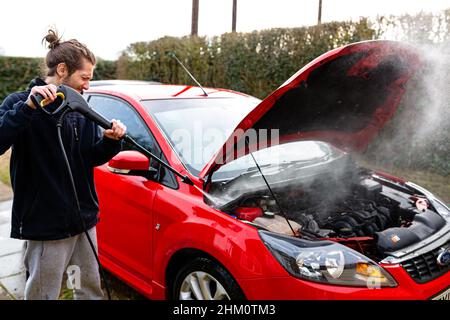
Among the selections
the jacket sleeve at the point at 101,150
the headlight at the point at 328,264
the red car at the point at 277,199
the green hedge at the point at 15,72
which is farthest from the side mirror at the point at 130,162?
the green hedge at the point at 15,72

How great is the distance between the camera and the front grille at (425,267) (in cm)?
206

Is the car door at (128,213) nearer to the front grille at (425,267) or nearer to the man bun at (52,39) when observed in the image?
the man bun at (52,39)

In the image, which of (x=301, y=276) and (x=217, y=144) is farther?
(x=217, y=144)

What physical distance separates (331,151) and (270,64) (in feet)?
15.1

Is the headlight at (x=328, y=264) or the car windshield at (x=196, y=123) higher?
the car windshield at (x=196, y=123)

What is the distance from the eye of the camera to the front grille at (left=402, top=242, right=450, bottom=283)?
2.06 metres

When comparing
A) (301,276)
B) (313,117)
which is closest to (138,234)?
(301,276)

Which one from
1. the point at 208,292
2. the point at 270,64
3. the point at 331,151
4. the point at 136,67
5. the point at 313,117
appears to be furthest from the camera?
the point at 136,67

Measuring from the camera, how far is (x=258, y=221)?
2.29 meters

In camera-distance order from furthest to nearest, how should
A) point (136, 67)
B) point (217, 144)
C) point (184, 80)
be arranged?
1. point (136, 67)
2. point (184, 80)
3. point (217, 144)

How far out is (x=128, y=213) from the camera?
2.70 meters

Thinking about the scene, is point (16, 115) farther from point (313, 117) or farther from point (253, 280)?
point (313, 117)

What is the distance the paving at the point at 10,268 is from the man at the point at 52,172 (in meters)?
1.27

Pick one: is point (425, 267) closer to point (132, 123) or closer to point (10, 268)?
point (132, 123)
